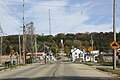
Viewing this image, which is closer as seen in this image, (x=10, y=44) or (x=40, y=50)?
(x=10, y=44)

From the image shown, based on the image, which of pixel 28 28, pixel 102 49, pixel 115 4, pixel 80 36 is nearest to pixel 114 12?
pixel 115 4

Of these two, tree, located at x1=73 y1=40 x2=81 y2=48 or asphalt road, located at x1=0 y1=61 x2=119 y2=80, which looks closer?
asphalt road, located at x1=0 y1=61 x2=119 y2=80

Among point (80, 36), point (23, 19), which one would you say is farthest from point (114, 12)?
point (80, 36)

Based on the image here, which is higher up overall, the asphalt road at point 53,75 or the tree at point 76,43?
the tree at point 76,43

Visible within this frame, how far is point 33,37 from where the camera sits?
122 m

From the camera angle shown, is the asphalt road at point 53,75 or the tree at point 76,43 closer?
the asphalt road at point 53,75

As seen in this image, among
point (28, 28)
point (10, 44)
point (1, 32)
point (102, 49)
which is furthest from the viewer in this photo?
point (102, 49)

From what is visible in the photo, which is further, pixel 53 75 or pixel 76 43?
pixel 76 43

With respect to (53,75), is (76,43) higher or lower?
higher

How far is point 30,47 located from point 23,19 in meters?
49.4

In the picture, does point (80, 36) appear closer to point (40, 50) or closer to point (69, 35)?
point (69, 35)

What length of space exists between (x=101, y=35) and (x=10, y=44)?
125 feet

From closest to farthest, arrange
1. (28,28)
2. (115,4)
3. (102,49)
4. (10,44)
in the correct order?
(115,4) → (28,28) → (10,44) → (102,49)

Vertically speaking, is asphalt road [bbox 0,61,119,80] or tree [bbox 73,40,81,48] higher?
tree [bbox 73,40,81,48]
